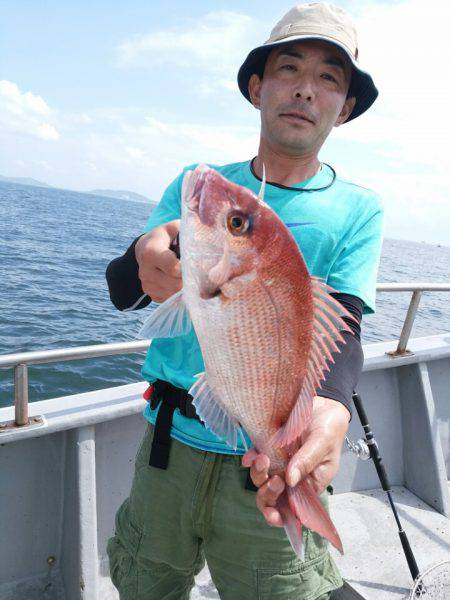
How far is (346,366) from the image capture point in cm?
187

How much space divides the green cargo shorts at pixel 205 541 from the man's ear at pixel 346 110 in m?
1.65

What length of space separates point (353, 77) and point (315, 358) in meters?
1.35

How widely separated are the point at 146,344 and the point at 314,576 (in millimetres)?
1579

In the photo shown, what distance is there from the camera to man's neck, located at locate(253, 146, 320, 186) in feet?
6.91

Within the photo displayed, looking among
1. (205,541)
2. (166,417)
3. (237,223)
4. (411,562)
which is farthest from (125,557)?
(411,562)

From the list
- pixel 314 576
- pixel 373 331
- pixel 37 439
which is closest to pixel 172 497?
pixel 314 576

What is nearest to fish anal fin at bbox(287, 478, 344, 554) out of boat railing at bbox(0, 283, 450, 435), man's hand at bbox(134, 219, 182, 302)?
man's hand at bbox(134, 219, 182, 302)

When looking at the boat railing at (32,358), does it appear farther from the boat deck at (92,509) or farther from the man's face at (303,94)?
the man's face at (303,94)

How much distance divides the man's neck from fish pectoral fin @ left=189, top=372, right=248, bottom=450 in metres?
1.02

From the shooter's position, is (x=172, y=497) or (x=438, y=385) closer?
(x=172, y=497)

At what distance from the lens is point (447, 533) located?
156 inches

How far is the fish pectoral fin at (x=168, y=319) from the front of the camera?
5.15 ft

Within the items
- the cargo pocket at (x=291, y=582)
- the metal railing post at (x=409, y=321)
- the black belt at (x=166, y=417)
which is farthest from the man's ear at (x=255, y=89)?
the metal railing post at (x=409, y=321)

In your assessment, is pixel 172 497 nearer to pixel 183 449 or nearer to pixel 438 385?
pixel 183 449
